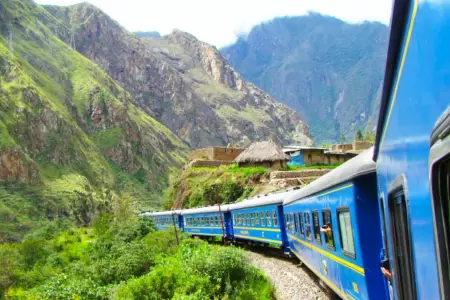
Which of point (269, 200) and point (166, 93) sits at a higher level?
point (166, 93)

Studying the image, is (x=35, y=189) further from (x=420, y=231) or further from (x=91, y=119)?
(x=420, y=231)

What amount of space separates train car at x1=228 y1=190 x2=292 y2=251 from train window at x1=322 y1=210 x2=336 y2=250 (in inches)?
315

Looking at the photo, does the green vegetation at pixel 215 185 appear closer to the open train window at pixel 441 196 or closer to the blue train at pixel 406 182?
the blue train at pixel 406 182

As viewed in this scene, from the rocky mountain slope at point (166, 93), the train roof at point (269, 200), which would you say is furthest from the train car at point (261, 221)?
the rocky mountain slope at point (166, 93)

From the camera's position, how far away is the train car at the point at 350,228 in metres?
5.55

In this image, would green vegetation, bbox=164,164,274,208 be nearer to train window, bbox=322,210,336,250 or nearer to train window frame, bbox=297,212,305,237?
train window frame, bbox=297,212,305,237

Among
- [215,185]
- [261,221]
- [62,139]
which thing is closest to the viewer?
[261,221]

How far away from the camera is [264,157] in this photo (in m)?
46.3

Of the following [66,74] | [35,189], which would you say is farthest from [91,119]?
[35,189]

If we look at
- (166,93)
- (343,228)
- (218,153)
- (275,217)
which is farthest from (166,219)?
(166,93)

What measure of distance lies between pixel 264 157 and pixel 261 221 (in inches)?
1062

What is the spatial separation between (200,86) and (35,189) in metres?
121

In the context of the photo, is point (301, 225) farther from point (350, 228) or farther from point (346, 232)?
point (350, 228)

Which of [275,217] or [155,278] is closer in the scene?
[155,278]
